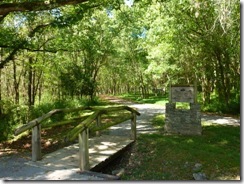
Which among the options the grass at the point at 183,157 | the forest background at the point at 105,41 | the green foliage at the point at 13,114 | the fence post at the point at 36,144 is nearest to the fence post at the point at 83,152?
the grass at the point at 183,157

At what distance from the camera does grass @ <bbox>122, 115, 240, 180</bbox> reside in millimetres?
7031

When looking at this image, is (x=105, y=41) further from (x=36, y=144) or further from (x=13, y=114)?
(x=36, y=144)

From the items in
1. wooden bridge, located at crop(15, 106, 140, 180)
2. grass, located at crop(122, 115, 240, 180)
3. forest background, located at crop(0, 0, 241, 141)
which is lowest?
grass, located at crop(122, 115, 240, 180)

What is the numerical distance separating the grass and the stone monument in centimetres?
50

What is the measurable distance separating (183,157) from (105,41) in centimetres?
2067

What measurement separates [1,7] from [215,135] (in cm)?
852

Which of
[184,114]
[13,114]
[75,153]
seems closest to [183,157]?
[75,153]

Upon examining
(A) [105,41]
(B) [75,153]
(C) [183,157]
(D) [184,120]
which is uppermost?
(A) [105,41]

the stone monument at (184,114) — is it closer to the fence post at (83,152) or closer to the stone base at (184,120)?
the stone base at (184,120)

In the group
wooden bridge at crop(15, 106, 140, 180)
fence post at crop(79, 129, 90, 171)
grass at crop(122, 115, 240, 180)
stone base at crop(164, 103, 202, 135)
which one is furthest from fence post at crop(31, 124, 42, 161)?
stone base at crop(164, 103, 202, 135)

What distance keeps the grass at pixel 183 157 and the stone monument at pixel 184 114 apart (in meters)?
0.50

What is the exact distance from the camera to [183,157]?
8.09 meters

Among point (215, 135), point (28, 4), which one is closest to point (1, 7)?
point (28, 4)

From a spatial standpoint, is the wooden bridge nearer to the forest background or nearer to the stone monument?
the stone monument
